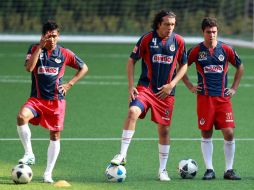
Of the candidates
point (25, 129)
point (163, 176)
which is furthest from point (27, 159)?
point (163, 176)

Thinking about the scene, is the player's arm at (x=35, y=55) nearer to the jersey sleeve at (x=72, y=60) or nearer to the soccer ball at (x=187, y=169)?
the jersey sleeve at (x=72, y=60)

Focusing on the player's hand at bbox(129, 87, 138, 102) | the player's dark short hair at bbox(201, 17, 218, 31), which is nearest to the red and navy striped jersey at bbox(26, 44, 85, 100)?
the player's hand at bbox(129, 87, 138, 102)

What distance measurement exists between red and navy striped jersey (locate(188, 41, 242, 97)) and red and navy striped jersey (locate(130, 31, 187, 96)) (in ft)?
0.83

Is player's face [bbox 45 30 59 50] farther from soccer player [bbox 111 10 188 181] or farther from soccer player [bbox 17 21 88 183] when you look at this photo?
soccer player [bbox 111 10 188 181]

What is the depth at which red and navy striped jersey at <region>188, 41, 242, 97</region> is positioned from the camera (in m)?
10.2

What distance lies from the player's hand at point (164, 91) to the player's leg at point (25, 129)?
4.40 feet

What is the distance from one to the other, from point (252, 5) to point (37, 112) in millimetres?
20043

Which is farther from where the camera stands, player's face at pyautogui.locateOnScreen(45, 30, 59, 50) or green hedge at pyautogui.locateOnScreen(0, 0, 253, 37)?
green hedge at pyautogui.locateOnScreen(0, 0, 253, 37)

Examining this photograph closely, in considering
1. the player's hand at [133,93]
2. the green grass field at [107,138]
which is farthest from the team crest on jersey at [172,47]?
the green grass field at [107,138]

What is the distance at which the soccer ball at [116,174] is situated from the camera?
9.66 m

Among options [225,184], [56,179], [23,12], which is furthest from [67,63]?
[23,12]

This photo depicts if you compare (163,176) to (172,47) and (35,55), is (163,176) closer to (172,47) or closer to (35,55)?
(172,47)

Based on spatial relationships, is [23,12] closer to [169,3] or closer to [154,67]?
[169,3]

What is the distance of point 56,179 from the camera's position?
9.84 meters
